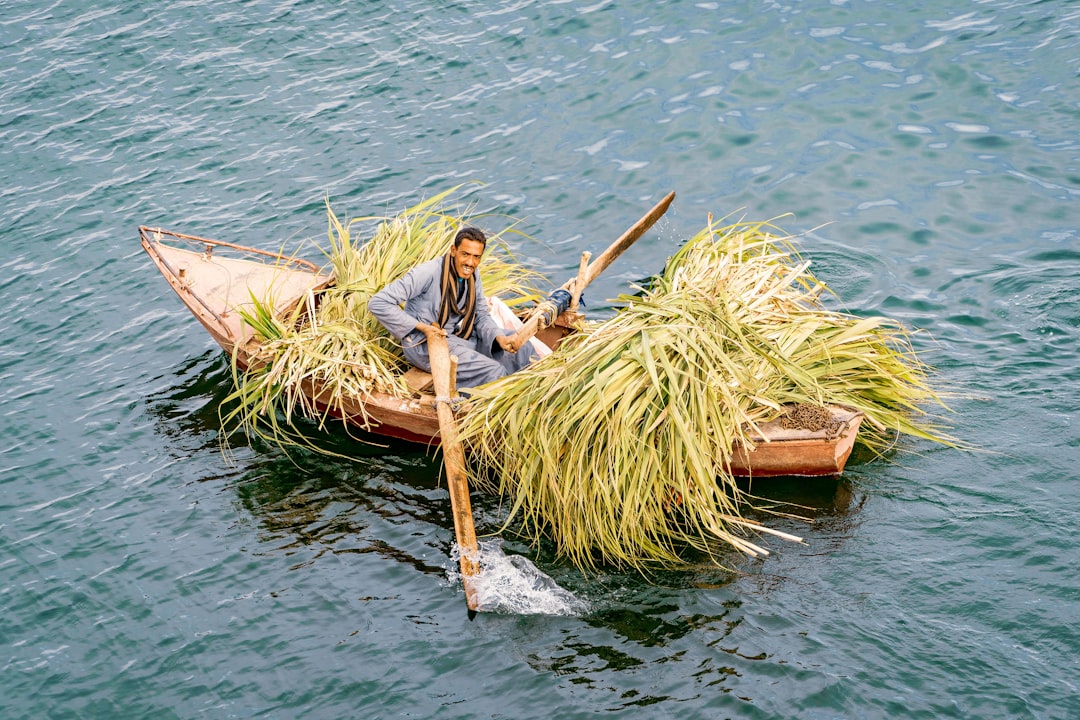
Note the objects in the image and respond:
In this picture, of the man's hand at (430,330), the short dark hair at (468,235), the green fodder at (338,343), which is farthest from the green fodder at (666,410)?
the green fodder at (338,343)

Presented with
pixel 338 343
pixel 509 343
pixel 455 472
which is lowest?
pixel 455 472

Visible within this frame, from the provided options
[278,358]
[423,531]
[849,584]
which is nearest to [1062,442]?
[849,584]

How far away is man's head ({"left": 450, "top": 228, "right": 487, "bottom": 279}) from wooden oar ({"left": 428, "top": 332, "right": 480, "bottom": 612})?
1.83ft

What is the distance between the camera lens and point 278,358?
25.1ft

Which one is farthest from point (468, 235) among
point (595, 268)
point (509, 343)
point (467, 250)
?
point (595, 268)

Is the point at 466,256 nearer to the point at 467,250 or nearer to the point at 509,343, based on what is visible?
the point at 467,250

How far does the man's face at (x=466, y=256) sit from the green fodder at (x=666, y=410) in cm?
94

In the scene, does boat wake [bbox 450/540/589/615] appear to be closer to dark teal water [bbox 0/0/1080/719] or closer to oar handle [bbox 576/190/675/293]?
dark teal water [bbox 0/0/1080/719]

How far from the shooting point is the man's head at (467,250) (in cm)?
714

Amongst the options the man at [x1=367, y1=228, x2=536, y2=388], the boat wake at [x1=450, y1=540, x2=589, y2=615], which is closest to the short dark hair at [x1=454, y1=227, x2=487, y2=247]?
the man at [x1=367, y1=228, x2=536, y2=388]

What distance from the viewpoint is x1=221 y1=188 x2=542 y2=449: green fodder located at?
7.52 m

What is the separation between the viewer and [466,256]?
722 cm

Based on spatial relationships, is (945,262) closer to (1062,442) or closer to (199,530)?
(1062,442)

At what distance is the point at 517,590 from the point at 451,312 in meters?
2.15
